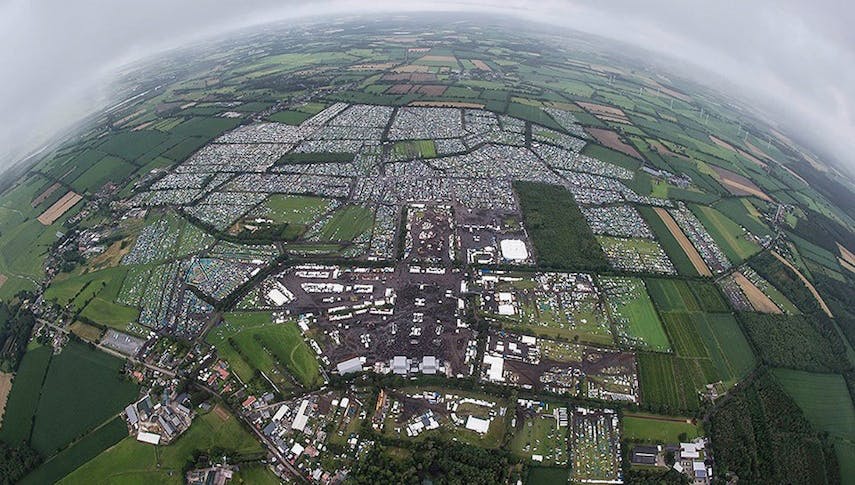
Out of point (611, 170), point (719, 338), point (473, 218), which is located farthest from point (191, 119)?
point (719, 338)

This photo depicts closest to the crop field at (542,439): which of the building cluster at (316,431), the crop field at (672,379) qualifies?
the crop field at (672,379)

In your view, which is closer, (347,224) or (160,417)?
(160,417)

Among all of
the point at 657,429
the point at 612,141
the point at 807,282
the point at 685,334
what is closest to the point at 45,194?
the point at 657,429

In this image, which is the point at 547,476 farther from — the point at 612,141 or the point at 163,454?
the point at 612,141

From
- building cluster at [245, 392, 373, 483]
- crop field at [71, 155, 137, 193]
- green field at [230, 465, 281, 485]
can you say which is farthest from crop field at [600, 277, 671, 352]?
crop field at [71, 155, 137, 193]

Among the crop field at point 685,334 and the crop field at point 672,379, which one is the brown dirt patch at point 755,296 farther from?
the crop field at point 672,379

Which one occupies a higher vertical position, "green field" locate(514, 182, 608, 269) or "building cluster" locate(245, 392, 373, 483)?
"green field" locate(514, 182, 608, 269)

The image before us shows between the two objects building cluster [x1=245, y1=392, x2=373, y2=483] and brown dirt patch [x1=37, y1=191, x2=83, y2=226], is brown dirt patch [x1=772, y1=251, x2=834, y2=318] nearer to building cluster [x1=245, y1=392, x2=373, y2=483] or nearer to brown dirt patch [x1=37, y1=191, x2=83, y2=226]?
building cluster [x1=245, y1=392, x2=373, y2=483]
